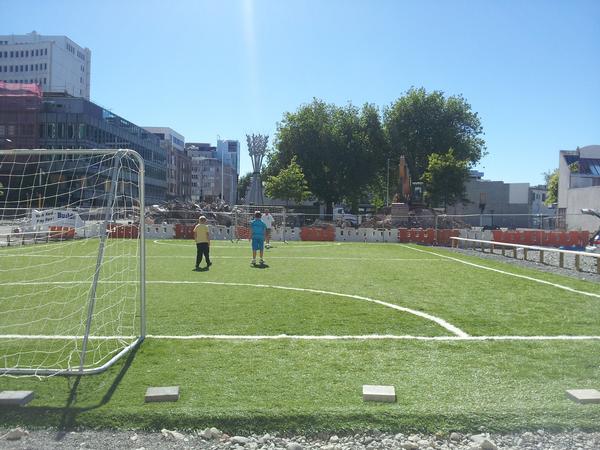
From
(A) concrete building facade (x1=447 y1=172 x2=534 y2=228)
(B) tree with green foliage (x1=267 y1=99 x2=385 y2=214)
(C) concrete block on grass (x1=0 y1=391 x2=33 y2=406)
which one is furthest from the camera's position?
(A) concrete building facade (x1=447 y1=172 x2=534 y2=228)

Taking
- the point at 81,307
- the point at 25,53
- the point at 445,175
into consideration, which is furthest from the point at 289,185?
the point at 25,53

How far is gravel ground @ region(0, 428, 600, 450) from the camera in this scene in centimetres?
392

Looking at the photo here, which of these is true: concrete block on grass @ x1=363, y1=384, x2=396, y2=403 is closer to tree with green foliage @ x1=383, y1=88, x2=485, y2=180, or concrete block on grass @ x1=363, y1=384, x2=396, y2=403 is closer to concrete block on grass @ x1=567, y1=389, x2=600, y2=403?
concrete block on grass @ x1=567, y1=389, x2=600, y2=403

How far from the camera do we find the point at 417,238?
33.4 metres

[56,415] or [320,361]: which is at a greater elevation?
[320,361]

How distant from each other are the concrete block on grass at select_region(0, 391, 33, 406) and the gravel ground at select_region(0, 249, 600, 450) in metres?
0.41

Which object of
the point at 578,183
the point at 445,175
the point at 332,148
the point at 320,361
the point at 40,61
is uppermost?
the point at 40,61

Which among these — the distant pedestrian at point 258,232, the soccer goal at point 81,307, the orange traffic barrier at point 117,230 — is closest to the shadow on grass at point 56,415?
the soccer goal at point 81,307

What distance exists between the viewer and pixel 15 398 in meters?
4.57

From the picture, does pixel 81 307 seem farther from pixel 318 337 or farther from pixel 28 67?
pixel 28 67

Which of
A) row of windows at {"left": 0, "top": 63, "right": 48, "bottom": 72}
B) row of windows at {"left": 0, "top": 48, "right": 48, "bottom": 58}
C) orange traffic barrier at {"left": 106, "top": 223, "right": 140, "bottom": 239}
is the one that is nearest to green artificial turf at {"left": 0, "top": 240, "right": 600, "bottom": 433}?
orange traffic barrier at {"left": 106, "top": 223, "right": 140, "bottom": 239}

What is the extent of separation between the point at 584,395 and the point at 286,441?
2786 mm

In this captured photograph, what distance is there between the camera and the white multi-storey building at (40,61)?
342ft

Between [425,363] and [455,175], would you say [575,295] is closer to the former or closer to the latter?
[425,363]
